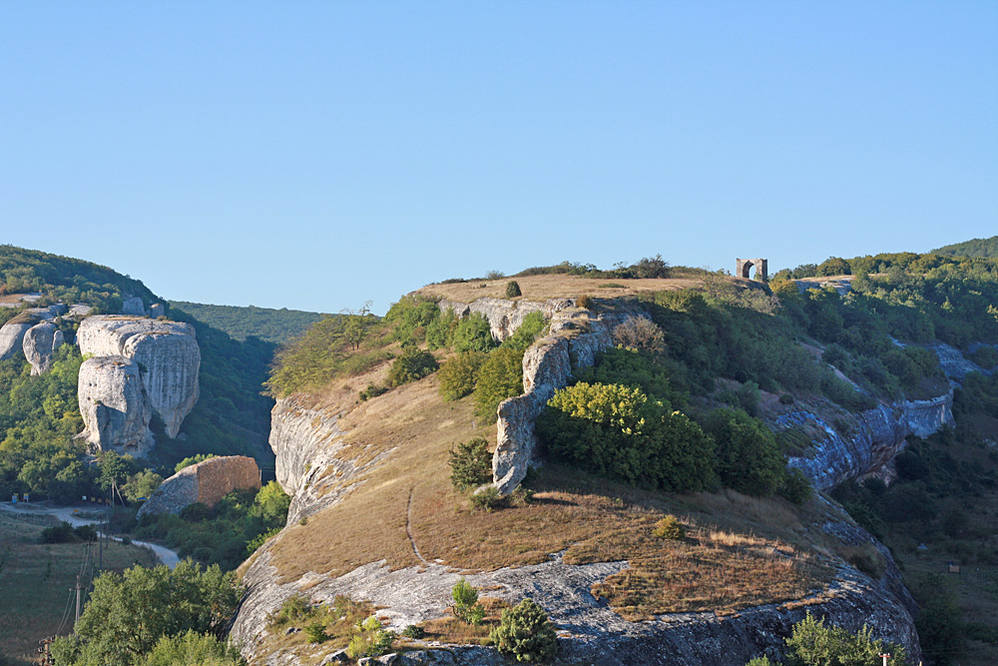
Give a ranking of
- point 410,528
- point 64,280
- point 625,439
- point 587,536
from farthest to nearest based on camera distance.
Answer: point 64,280
point 625,439
point 410,528
point 587,536

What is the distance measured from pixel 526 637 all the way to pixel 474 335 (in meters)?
39.4

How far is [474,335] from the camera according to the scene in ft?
200

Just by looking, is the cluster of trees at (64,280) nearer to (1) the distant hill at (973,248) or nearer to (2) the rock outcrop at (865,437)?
(2) the rock outcrop at (865,437)

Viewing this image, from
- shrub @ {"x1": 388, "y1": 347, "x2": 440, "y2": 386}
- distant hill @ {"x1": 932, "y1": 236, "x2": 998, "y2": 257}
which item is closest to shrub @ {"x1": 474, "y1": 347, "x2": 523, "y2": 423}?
shrub @ {"x1": 388, "y1": 347, "x2": 440, "y2": 386}

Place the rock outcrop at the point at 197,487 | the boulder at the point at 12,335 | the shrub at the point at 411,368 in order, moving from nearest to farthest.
Answer: the shrub at the point at 411,368 < the rock outcrop at the point at 197,487 < the boulder at the point at 12,335

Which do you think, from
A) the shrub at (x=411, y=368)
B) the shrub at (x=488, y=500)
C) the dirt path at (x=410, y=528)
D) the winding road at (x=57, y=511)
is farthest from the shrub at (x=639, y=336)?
the winding road at (x=57, y=511)

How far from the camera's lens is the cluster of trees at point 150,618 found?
1126 inches

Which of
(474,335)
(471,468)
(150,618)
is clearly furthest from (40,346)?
(471,468)

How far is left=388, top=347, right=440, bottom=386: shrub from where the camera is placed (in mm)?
59219

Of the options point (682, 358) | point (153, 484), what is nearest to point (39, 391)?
point (153, 484)

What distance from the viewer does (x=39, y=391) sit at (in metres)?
111

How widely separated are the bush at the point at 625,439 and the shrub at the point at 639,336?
11.6m

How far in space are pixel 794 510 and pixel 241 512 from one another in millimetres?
48207

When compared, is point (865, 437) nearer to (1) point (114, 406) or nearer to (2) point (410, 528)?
(2) point (410, 528)
